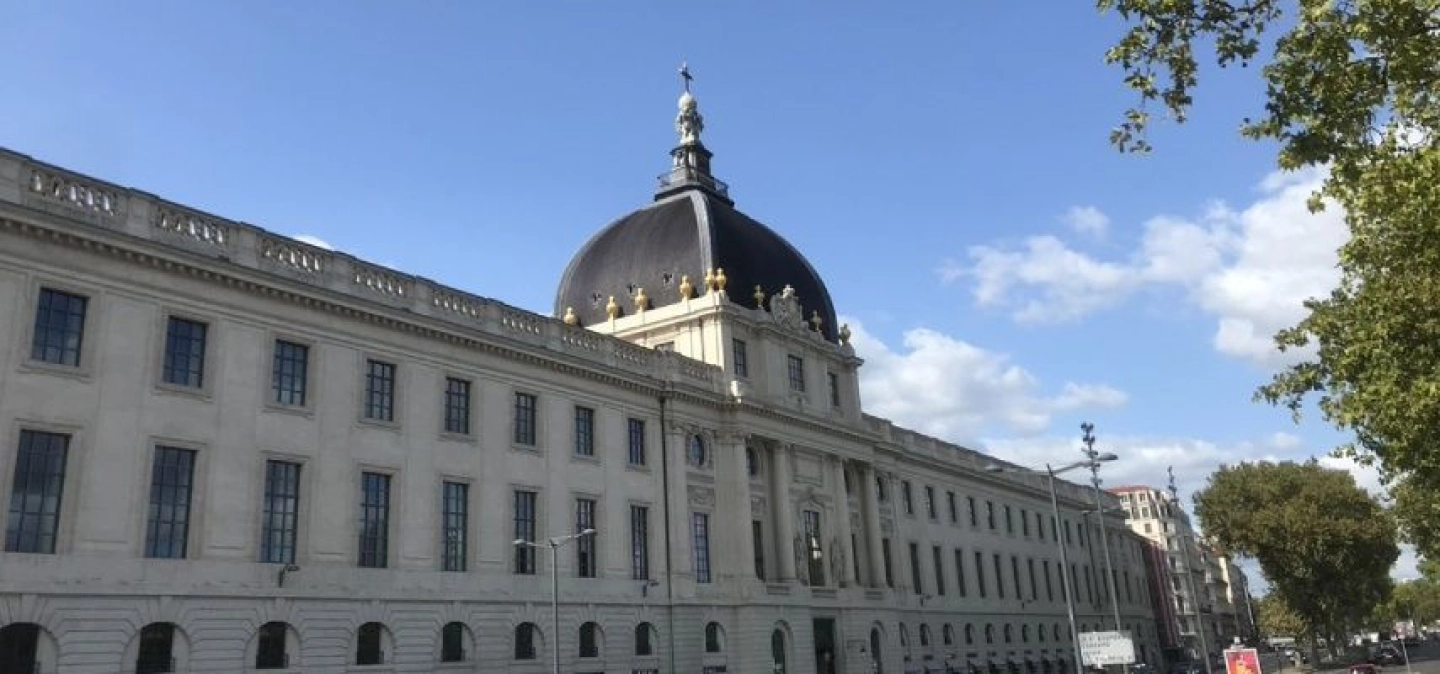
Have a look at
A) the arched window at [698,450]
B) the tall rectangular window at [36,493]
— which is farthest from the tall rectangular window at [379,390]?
the arched window at [698,450]

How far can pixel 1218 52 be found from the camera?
16.8 meters

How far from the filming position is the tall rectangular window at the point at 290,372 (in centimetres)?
3241

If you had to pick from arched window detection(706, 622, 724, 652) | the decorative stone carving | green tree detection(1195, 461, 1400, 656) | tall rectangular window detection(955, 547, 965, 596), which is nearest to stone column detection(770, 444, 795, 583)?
arched window detection(706, 622, 724, 652)

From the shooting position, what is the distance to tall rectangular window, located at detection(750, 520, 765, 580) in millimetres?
49969

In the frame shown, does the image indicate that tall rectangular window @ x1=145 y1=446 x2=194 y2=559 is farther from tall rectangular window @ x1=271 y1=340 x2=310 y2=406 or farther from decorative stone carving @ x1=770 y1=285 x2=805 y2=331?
decorative stone carving @ x1=770 y1=285 x2=805 y2=331

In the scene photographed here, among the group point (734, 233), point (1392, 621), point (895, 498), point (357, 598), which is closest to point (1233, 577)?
point (1392, 621)

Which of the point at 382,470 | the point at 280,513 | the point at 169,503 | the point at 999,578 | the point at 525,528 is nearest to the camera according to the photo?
the point at 169,503

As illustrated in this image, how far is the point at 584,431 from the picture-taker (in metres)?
43.5

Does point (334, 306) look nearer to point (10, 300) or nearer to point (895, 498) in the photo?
point (10, 300)

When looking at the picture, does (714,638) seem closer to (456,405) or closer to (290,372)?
(456,405)

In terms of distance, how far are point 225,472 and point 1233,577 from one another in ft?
636

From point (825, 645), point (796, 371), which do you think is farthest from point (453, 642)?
point (796, 371)

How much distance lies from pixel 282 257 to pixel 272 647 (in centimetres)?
1152

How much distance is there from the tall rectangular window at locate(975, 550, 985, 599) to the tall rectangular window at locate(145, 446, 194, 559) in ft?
181
